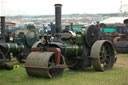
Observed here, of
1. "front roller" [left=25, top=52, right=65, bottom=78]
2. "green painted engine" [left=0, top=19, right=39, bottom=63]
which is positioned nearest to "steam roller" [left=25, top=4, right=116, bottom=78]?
"front roller" [left=25, top=52, right=65, bottom=78]

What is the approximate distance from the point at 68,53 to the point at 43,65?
161 cm

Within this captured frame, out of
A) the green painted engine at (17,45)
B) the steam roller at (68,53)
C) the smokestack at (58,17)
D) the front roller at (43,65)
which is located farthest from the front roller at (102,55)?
the green painted engine at (17,45)

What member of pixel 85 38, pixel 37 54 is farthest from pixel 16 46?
pixel 37 54

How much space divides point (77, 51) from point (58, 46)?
38.1 inches

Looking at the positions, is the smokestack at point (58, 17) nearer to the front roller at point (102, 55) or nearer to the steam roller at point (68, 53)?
the steam roller at point (68, 53)

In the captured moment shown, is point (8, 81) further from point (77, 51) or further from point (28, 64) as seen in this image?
point (77, 51)

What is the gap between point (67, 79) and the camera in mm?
6426

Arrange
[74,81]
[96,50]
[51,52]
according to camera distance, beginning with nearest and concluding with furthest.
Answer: [74,81], [51,52], [96,50]

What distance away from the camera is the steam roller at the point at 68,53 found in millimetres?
6535

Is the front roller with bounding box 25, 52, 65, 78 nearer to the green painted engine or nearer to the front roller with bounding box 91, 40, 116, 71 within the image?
the front roller with bounding box 91, 40, 116, 71

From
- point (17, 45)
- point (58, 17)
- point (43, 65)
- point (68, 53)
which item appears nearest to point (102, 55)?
point (68, 53)

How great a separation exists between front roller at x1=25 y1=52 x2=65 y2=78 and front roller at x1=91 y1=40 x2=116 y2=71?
129 centimetres

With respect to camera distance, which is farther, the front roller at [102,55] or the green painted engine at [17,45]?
the green painted engine at [17,45]

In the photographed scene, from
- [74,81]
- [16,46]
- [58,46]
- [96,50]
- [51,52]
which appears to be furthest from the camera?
[16,46]
